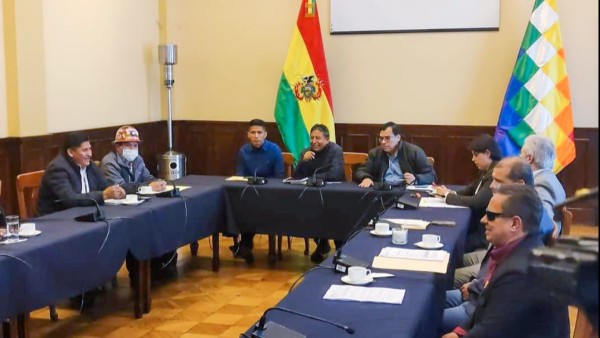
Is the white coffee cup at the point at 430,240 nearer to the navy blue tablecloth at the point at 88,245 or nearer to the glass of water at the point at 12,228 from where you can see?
the navy blue tablecloth at the point at 88,245

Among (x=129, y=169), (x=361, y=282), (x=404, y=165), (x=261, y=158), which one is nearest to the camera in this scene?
(x=361, y=282)

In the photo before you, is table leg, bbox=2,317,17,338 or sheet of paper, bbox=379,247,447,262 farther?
table leg, bbox=2,317,17,338

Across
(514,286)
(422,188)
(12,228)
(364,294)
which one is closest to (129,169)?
(12,228)

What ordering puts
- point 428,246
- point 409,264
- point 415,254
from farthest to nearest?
1. point 428,246
2. point 415,254
3. point 409,264

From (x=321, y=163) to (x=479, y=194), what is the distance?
170 cm

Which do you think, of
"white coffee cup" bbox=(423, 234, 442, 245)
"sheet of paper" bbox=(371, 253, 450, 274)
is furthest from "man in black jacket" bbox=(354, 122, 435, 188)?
"sheet of paper" bbox=(371, 253, 450, 274)

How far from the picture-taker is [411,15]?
689 centimetres

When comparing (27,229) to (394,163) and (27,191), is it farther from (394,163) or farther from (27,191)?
(394,163)

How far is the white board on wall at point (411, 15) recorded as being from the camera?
667cm

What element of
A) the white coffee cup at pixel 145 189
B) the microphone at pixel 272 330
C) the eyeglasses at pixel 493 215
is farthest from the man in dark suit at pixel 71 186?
the eyeglasses at pixel 493 215

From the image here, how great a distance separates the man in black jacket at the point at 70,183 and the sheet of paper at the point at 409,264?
6.74ft

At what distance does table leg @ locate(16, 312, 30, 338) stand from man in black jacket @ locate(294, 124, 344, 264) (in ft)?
8.40

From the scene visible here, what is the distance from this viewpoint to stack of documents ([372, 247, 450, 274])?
2.79 m

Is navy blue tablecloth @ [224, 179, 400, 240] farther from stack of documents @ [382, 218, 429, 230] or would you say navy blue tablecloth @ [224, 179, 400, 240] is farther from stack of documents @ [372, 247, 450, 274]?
stack of documents @ [372, 247, 450, 274]
